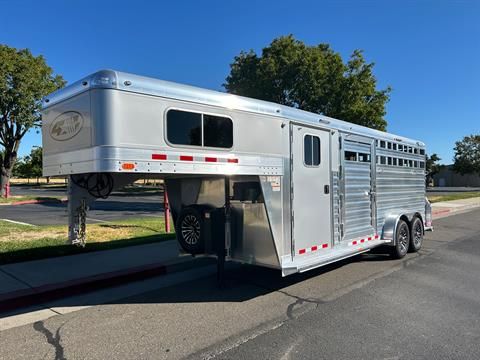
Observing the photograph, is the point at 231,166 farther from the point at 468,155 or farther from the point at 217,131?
the point at 468,155

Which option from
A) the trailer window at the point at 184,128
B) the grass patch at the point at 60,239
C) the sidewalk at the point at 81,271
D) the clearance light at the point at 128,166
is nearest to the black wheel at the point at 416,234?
the sidewalk at the point at 81,271

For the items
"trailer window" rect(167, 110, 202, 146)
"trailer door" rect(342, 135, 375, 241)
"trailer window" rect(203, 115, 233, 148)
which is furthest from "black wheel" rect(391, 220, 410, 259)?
"trailer window" rect(167, 110, 202, 146)

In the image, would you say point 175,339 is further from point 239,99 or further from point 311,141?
point 311,141

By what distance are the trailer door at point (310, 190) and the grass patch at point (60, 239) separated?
4768 mm

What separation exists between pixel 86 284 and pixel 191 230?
1758 mm

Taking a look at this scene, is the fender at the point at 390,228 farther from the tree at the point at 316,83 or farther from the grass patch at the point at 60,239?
the tree at the point at 316,83

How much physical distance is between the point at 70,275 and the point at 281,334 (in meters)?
3.81

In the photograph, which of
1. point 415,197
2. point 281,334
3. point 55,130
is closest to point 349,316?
point 281,334

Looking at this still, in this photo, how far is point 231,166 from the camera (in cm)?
483

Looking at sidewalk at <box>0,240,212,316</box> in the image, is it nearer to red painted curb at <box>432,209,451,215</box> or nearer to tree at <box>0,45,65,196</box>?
red painted curb at <box>432,209,451,215</box>

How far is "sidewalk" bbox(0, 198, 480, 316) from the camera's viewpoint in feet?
17.8

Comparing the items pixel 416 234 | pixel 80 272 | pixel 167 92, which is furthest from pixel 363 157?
pixel 80 272

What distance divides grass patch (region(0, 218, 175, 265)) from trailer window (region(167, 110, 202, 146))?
4839 mm

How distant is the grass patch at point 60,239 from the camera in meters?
7.77
